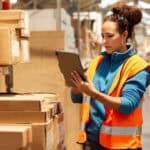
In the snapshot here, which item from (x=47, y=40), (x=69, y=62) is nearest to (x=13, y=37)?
(x=69, y=62)

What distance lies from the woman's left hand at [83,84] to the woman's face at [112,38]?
27 cm

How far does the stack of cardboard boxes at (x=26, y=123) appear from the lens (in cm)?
198

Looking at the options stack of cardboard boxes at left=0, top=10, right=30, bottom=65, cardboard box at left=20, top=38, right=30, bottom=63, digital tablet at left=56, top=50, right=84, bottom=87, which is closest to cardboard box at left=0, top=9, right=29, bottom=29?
stack of cardboard boxes at left=0, top=10, right=30, bottom=65

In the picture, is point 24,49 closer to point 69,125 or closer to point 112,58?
point 112,58

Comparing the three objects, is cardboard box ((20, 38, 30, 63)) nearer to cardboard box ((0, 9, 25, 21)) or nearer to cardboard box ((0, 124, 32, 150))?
cardboard box ((0, 9, 25, 21))

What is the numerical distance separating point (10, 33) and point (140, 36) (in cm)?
690

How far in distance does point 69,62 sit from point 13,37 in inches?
12.0

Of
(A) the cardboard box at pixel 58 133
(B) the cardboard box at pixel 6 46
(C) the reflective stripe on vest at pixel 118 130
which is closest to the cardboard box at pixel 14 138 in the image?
(A) the cardboard box at pixel 58 133

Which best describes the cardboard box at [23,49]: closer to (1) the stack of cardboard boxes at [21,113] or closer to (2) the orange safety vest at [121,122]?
(1) the stack of cardboard boxes at [21,113]

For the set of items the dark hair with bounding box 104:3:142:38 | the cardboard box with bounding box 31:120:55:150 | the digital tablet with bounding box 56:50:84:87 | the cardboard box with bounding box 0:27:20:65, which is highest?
the dark hair with bounding box 104:3:142:38

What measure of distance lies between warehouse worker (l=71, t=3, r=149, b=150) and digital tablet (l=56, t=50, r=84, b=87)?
0.10ft

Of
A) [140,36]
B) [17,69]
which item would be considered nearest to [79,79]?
[17,69]

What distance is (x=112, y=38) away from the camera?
2557mm

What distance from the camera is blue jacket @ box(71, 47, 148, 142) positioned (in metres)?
2.42
